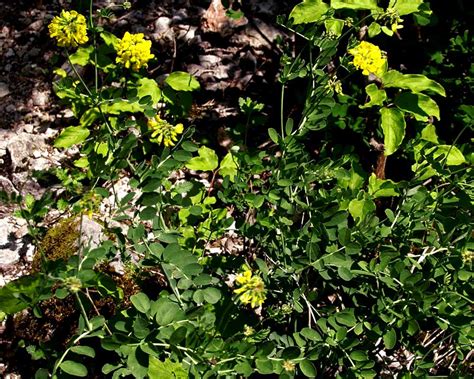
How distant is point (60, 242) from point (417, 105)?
189 cm

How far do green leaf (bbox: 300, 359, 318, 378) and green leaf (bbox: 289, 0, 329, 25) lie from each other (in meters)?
1.69

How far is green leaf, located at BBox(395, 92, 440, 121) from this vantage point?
3023 mm

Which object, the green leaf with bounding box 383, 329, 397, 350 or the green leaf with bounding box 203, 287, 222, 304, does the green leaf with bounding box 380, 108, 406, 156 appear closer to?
the green leaf with bounding box 383, 329, 397, 350

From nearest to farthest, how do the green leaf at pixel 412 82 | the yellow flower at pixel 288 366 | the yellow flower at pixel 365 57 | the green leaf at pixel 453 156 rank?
the yellow flower at pixel 288 366 → the yellow flower at pixel 365 57 → the green leaf at pixel 453 156 → the green leaf at pixel 412 82

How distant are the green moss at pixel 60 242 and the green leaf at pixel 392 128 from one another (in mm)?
1572

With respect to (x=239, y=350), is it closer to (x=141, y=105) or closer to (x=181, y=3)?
(x=141, y=105)

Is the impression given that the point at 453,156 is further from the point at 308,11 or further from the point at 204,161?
the point at 204,161

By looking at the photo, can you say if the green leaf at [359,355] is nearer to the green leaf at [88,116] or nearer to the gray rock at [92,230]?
the gray rock at [92,230]

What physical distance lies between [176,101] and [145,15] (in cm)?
117

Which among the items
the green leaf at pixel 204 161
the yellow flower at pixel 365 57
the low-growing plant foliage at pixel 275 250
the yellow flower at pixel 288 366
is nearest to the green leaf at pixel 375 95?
the low-growing plant foliage at pixel 275 250

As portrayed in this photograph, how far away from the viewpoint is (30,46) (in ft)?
13.1

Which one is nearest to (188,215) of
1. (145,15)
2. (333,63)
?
(333,63)

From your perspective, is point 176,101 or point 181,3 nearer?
point 176,101

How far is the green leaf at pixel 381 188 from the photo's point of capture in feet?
9.72
